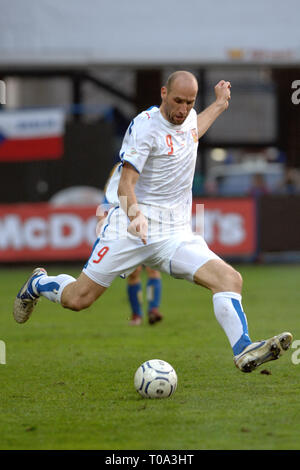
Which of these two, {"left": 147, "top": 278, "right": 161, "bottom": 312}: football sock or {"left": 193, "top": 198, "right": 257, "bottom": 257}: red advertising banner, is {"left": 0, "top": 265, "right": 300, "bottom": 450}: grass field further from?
{"left": 193, "top": 198, "right": 257, "bottom": 257}: red advertising banner

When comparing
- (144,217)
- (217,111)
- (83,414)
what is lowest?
(83,414)

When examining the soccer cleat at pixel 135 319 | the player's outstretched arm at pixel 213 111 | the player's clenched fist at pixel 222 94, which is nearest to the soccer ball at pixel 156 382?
the player's outstretched arm at pixel 213 111

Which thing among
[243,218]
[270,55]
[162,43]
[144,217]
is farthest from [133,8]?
[144,217]

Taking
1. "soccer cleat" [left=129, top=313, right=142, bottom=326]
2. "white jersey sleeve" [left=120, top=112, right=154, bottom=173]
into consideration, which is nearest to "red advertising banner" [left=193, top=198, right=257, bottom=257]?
"soccer cleat" [left=129, top=313, right=142, bottom=326]

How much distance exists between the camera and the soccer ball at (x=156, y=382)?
19.6 ft

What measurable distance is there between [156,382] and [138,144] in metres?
1.72

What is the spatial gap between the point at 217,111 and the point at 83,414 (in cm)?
290

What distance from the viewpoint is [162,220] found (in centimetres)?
653

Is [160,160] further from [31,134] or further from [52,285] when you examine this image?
[31,134]

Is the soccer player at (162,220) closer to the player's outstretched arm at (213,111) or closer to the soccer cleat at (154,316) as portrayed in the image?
the player's outstretched arm at (213,111)

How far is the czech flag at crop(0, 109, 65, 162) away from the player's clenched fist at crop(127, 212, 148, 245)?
1403 cm

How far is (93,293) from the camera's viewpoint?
6637 millimetres

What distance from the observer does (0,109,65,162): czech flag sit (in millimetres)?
19828
